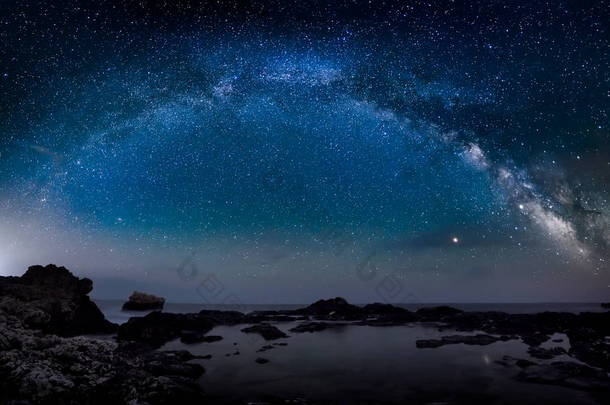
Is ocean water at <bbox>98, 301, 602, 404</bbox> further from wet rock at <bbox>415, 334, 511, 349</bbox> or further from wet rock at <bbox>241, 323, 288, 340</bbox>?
wet rock at <bbox>241, 323, 288, 340</bbox>

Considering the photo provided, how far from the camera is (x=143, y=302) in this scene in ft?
346

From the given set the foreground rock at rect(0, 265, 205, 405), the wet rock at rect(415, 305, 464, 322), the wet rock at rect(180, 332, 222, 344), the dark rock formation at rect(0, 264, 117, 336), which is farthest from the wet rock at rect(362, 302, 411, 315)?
the foreground rock at rect(0, 265, 205, 405)

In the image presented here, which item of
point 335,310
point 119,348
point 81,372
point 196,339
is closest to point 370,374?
point 81,372

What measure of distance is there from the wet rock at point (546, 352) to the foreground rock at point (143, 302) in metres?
98.3

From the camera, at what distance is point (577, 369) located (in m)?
22.9

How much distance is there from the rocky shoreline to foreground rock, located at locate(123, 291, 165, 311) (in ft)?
200

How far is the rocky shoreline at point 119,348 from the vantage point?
16.2 meters

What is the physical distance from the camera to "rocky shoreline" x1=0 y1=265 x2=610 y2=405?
1616 cm

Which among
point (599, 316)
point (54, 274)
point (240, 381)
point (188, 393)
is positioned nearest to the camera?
point (188, 393)

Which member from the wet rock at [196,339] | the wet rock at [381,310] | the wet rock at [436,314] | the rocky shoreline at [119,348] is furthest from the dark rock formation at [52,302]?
the wet rock at [381,310]

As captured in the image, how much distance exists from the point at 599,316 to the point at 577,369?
3339 centimetres

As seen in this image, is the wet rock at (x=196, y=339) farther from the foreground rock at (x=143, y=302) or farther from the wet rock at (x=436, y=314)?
the foreground rock at (x=143, y=302)

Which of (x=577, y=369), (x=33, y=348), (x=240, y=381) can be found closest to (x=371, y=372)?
(x=240, y=381)

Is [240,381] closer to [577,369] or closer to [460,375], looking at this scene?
[460,375]
